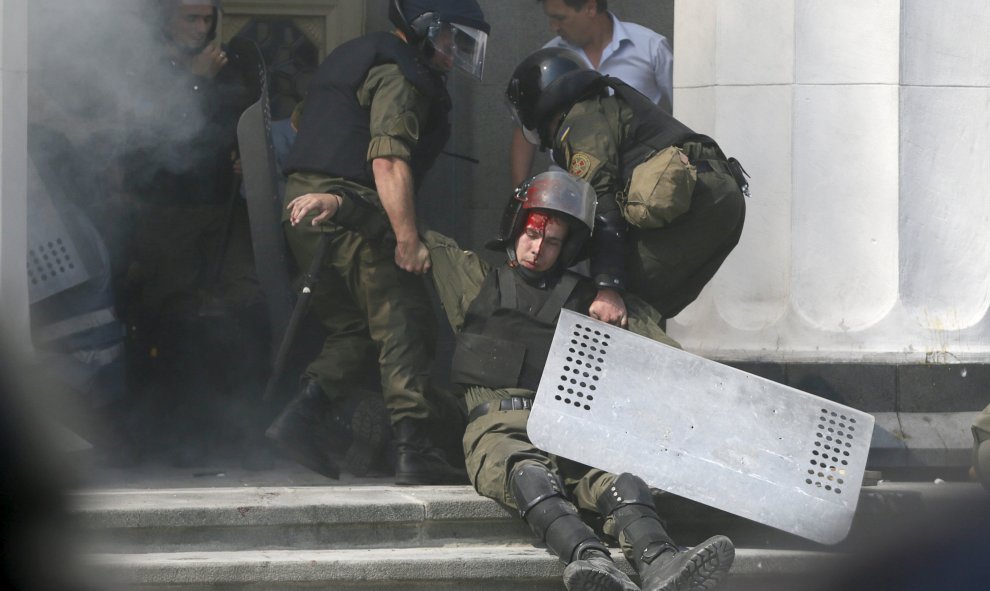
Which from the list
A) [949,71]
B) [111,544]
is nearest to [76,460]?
[111,544]

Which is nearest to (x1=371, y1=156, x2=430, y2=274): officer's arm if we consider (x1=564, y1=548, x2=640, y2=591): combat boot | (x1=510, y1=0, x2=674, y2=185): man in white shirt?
(x1=510, y1=0, x2=674, y2=185): man in white shirt

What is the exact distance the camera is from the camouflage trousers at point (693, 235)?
562cm

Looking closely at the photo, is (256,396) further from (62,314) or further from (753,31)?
(753,31)

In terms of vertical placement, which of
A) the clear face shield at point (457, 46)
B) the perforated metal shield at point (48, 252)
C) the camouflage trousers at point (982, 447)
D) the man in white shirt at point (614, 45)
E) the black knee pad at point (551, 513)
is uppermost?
the clear face shield at point (457, 46)

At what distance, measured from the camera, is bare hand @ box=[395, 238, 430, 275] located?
19.0 feet

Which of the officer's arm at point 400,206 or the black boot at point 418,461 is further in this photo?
the officer's arm at point 400,206

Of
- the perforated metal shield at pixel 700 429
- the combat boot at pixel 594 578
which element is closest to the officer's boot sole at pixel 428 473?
the perforated metal shield at pixel 700 429

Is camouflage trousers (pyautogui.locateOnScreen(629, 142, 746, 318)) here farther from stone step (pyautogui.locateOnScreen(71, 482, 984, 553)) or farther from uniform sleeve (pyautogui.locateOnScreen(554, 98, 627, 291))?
stone step (pyautogui.locateOnScreen(71, 482, 984, 553))

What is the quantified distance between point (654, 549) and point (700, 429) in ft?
1.91

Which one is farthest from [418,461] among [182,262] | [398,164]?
[182,262]

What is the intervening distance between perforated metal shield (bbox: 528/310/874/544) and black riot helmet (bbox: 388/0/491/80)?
132cm

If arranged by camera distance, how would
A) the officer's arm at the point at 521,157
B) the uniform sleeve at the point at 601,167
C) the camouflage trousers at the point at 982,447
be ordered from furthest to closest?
1. the officer's arm at the point at 521,157
2. the uniform sleeve at the point at 601,167
3. the camouflage trousers at the point at 982,447

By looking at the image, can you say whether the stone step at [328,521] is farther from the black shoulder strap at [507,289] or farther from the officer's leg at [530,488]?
the black shoulder strap at [507,289]

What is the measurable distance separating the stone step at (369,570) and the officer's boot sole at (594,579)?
359 mm
